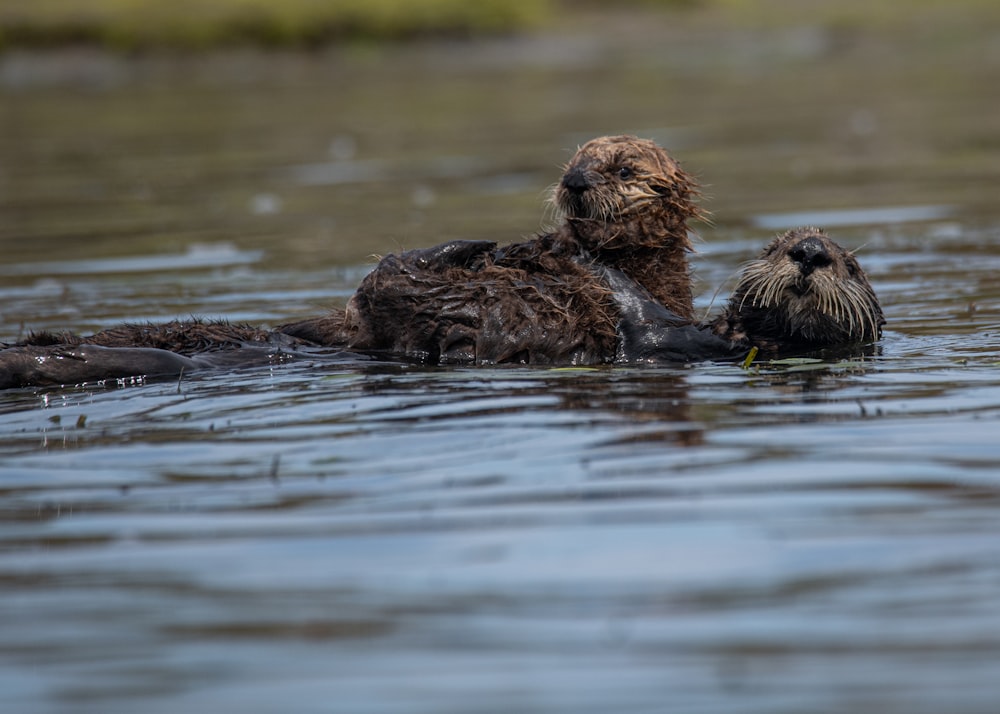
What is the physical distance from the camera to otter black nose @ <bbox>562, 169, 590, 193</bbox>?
6121 millimetres

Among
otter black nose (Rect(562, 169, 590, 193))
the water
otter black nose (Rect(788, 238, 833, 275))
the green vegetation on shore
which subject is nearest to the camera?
the water

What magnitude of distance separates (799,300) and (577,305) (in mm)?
939

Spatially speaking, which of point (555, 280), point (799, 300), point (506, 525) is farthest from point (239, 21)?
point (506, 525)

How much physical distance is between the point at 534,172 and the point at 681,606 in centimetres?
1325

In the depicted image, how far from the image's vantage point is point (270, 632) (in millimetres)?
3082

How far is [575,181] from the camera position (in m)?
6.12

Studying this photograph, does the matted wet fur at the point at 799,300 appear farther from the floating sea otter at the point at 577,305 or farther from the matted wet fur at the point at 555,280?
the matted wet fur at the point at 555,280

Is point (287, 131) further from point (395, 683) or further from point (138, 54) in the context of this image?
point (395, 683)

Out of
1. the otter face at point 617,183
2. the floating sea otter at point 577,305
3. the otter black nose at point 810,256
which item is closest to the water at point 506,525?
the floating sea otter at point 577,305

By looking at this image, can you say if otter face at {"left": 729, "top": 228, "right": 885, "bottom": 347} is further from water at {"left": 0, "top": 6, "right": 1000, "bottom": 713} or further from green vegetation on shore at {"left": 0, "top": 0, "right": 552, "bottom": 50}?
green vegetation on shore at {"left": 0, "top": 0, "right": 552, "bottom": 50}

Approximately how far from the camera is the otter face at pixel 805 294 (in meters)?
5.90

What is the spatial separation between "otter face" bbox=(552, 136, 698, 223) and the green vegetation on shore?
29.1 meters

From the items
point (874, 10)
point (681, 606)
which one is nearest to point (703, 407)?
point (681, 606)

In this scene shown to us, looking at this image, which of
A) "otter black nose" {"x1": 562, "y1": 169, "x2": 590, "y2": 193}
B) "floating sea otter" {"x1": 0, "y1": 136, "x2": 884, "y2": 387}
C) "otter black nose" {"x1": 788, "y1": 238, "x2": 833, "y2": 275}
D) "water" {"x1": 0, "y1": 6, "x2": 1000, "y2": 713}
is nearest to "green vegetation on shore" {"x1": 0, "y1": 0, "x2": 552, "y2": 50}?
"water" {"x1": 0, "y1": 6, "x2": 1000, "y2": 713}
